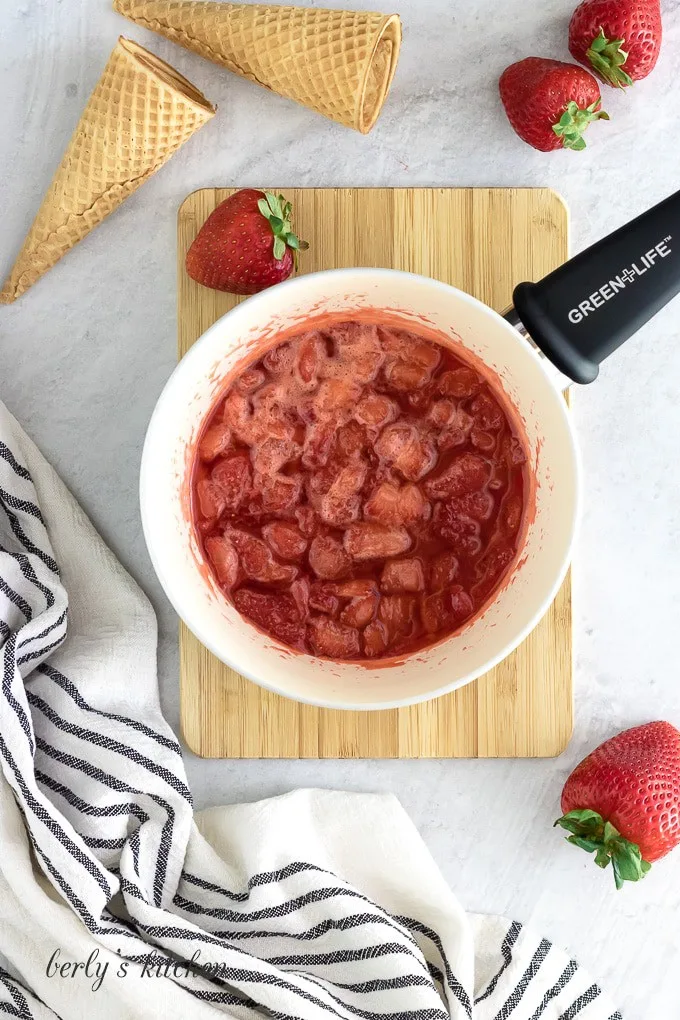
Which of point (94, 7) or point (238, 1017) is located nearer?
point (238, 1017)

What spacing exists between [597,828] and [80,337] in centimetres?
125

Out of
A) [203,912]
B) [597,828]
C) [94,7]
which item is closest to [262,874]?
[203,912]

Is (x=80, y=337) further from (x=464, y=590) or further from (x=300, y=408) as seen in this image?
(x=464, y=590)

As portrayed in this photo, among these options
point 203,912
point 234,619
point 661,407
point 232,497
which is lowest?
point 203,912

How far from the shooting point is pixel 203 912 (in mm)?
1650

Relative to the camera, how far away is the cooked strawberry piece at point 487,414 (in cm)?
153

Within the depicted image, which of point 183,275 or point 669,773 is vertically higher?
point 183,275

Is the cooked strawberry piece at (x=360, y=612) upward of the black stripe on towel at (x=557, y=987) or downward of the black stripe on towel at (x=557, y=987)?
upward

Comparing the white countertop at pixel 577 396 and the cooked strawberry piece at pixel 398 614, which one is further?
the white countertop at pixel 577 396

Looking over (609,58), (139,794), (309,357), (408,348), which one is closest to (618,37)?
(609,58)

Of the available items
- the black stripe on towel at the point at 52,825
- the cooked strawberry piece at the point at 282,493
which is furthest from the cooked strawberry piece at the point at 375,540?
the black stripe on towel at the point at 52,825

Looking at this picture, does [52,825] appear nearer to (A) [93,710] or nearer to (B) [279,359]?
(A) [93,710]

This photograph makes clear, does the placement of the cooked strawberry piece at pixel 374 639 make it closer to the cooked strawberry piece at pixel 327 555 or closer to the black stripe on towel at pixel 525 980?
the cooked strawberry piece at pixel 327 555

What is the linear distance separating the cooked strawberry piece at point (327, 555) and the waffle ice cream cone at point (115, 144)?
691mm
